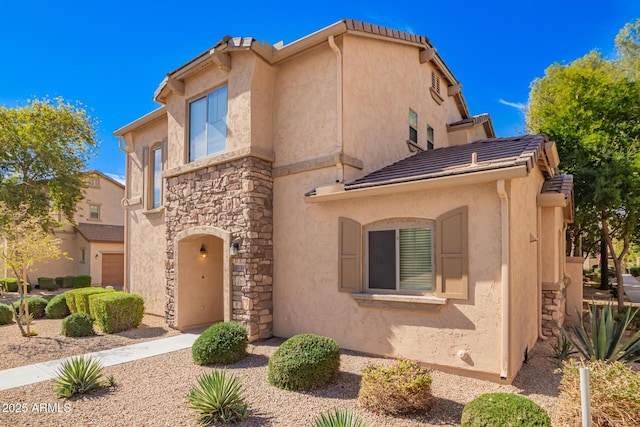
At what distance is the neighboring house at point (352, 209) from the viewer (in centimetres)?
662

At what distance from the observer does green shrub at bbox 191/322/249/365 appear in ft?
24.2

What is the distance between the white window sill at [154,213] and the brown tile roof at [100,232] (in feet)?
51.0

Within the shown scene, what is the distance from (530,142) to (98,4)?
12.4 meters

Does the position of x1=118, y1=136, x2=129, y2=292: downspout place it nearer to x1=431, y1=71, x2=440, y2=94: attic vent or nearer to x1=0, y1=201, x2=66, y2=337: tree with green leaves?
x1=0, y1=201, x2=66, y2=337: tree with green leaves

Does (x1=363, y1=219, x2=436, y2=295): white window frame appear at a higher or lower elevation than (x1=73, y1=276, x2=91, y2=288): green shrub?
higher

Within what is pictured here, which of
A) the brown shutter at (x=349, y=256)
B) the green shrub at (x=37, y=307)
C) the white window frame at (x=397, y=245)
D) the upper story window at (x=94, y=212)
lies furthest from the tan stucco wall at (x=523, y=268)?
the upper story window at (x=94, y=212)

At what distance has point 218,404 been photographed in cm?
502

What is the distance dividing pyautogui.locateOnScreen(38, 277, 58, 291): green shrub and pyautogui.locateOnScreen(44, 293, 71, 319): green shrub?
530 inches

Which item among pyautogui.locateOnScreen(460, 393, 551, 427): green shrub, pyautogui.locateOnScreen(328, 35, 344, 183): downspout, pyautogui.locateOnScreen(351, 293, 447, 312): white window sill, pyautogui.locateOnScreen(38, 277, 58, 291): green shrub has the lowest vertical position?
pyautogui.locateOnScreen(38, 277, 58, 291): green shrub

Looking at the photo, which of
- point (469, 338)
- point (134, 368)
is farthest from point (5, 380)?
point (469, 338)

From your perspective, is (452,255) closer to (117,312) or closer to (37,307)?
(117,312)

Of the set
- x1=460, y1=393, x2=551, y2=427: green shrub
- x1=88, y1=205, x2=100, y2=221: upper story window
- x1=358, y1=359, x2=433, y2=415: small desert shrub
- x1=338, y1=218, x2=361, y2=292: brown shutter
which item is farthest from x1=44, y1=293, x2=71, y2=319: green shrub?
x1=88, y1=205, x2=100, y2=221: upper story window

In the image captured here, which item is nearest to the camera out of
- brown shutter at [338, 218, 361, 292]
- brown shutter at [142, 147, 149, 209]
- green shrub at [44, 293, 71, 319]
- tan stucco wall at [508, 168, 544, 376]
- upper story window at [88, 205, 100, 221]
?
tan stucco wall at [508, 168, 544, 376]

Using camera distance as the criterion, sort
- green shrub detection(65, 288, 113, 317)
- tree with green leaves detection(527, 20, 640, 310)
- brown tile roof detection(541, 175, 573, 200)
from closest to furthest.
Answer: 1. brown tile roof detection(541, 175, 573, 200)
2. green shrub detection(65, 288, 113, 317)
3. tree with green leaves detection(527, 20, 640, 310)
